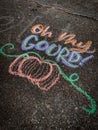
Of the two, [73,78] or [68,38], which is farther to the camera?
[68,38]

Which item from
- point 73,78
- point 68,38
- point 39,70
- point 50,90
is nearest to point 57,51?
point 68,38

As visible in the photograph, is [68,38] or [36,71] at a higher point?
[68,38]

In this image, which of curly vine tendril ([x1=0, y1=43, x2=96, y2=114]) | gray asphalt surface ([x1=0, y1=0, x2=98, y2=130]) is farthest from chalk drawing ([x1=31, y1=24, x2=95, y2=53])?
curly vine tendril ([x1=0, y1=43, x2=96, y2=114])

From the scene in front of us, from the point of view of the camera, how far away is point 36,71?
3.32m

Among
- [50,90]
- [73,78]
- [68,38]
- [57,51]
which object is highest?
[68,38]

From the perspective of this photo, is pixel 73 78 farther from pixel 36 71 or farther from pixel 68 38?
pixel 68 38

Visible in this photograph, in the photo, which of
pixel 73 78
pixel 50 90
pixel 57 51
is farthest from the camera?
pixel 57 51

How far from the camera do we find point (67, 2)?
201 inches

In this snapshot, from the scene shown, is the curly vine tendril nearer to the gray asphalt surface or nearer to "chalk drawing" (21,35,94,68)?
the gray asphalt surface

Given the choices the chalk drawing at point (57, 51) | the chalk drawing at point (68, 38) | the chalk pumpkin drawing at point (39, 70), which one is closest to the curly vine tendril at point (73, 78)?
the chalk pumpkin drawing at point (39, 70)

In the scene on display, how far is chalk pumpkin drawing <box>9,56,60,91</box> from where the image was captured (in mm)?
3171

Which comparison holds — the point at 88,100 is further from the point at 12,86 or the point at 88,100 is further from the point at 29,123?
the point at 12,86

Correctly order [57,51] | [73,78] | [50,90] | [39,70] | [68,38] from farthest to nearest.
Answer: [68,38]
[57,51]
[39,70]
[73,78]
[50,90]

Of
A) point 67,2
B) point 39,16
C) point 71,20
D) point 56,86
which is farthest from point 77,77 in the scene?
point 67,2
